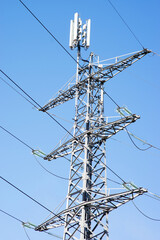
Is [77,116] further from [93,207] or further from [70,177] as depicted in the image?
[93,207]

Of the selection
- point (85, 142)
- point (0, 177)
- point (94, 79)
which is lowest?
point (0, 177)

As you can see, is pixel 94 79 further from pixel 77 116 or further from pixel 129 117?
pixel 129 117

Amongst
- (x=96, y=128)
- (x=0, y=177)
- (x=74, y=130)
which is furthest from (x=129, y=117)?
(x=0, y=177)

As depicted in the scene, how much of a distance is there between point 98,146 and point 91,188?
101 inches

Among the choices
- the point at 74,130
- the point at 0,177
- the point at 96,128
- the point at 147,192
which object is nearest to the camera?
the point at 0,177

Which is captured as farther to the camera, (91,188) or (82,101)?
(82,101)

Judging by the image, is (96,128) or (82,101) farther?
(82,101)

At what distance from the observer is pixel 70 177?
21.9 metres

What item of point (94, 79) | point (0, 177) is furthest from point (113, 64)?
point (0, 177)

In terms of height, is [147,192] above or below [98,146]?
below

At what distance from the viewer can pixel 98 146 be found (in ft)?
74.2

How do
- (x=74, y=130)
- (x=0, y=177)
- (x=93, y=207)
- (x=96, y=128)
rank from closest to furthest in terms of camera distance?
1. (x=0, y=177)
2. (x=93, y=207)
3. (x=96, y=128)
4. (x=74, y=130)

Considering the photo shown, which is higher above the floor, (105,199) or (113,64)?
(113,64)

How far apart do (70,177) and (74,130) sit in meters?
2.94
